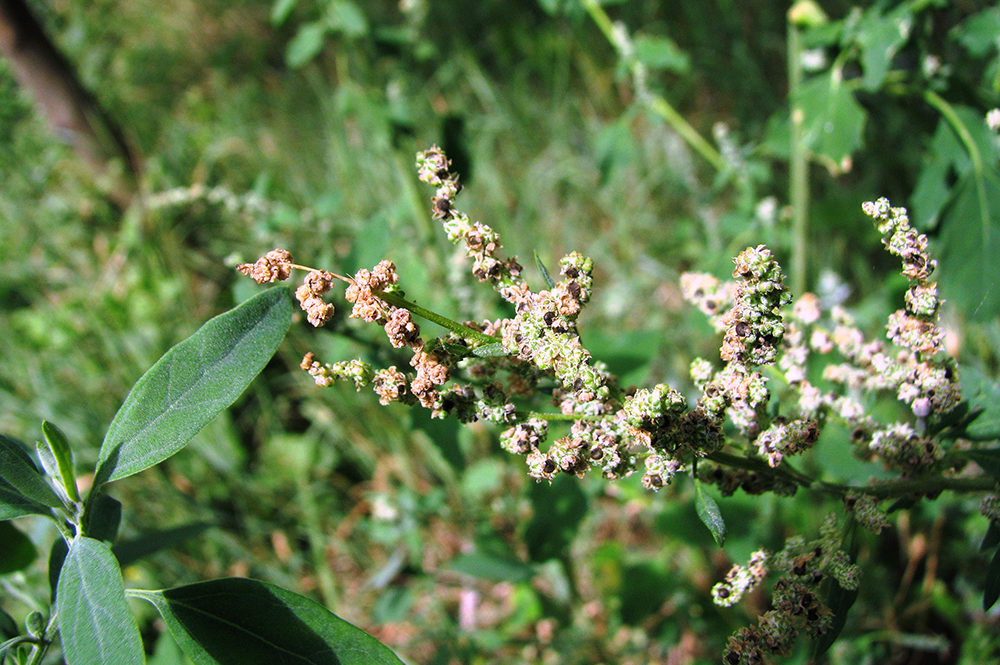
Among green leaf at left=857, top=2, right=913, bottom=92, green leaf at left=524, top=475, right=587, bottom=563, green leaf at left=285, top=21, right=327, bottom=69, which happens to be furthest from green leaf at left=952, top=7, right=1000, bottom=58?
green leaf at left=285, top=21, right=327, bottom=69

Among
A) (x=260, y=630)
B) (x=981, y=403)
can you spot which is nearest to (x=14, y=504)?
(x=260, y=630)

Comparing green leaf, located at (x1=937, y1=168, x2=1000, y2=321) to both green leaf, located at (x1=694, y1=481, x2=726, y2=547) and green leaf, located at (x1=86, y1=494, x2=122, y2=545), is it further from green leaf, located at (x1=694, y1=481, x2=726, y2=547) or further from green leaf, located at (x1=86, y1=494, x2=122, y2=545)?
green leaf, located at (x1=86, y1=494, x2=122, y2=545)

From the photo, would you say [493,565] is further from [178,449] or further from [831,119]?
[831,119]

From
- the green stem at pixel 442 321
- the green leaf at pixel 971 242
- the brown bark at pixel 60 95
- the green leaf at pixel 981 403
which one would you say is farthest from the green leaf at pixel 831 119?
the brown bark at pixel 60 95

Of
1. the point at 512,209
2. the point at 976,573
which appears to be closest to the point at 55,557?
the point at 976,573

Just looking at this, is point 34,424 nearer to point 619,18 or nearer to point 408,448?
point 408,448

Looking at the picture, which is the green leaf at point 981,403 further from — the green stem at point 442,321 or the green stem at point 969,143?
the green stem at point 442,321
